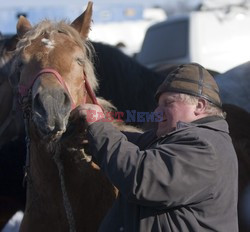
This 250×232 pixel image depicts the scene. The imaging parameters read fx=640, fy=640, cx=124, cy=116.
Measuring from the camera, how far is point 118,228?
9.32 feet

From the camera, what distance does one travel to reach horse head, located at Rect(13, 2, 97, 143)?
2.93 meters

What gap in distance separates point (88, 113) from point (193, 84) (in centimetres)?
50

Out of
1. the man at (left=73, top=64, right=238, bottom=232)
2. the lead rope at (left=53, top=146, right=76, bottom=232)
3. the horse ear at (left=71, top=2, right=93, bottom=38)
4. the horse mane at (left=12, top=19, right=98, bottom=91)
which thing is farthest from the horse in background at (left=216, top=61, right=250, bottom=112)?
the man at (left=73, top=64, right=238, bottom=232)

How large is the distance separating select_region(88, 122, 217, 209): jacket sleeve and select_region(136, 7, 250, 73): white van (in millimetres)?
6230

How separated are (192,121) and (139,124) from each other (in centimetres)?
141

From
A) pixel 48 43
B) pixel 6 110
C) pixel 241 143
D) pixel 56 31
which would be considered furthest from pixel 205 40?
pixel 48 43

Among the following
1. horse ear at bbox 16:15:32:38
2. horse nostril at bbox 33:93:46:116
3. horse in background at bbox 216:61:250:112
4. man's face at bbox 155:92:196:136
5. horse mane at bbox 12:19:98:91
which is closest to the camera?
man's face at bbox 155:92:196:136

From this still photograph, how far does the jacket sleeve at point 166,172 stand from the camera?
2.60 metres

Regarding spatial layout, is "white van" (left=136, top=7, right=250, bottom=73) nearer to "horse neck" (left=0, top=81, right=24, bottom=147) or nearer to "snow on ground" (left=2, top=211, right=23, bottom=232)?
"horse neck" (left=0, top=81, right=24, bottom=147)

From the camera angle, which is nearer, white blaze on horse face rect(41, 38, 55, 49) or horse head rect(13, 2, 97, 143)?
horse head rect(13, 2, 97, 143)

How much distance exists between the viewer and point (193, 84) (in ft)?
9.27

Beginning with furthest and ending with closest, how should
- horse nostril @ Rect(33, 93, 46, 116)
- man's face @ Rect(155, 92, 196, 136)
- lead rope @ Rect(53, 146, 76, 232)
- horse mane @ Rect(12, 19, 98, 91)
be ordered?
horse mane @ Rect(12, 19, 98, 91) → lead rope @ Rect(53, 146, 76, 232) → horse nostril @ Rect(33, 93, 46, 116) → man's face @ Rect(155, 92, 196, 136)

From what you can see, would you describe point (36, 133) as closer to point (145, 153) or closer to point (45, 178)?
point (45, 178)

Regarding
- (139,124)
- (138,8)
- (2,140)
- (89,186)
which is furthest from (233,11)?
(138,8)
